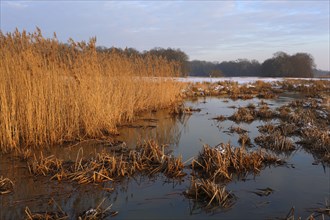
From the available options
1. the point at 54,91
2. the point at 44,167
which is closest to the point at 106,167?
the point at 44,167

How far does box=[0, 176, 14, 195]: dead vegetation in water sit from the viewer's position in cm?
413

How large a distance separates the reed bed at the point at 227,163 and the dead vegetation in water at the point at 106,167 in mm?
428

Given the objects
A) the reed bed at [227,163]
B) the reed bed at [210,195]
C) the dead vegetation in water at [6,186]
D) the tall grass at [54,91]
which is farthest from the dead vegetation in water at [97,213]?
the tall grass at [54,91]

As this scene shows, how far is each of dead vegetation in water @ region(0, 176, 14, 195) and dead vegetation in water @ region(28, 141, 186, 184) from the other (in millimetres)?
506

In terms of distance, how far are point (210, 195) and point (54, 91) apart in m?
4.15

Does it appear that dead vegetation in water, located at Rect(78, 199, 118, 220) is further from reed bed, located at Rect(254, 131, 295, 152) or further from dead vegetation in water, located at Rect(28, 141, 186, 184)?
reed bed, located at Rect(254, 131, 295, 152)

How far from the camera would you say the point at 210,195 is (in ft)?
13.4

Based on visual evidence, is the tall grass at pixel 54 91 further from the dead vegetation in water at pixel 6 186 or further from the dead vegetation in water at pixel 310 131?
the dead vegetation in water at pixel 310 131

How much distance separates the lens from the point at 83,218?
11.4 feet

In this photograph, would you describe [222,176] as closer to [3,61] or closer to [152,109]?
[3,61]

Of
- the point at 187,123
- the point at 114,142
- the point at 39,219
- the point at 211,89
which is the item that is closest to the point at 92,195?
the point at 39,219

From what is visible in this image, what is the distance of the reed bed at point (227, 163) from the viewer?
16.6 ft

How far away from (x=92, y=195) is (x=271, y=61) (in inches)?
2301

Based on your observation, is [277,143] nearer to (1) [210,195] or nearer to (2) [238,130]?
(2) [238,130]
